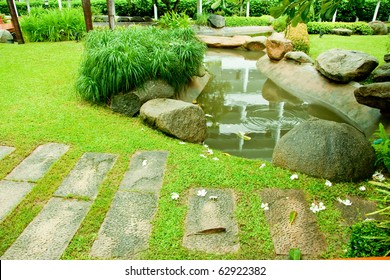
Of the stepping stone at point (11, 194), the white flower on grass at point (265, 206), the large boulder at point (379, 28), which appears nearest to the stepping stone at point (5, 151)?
the stepping stone at point (11, 194)

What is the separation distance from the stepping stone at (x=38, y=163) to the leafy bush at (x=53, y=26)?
297 inches

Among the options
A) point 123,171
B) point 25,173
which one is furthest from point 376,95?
point 25,173

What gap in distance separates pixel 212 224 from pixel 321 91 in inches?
190

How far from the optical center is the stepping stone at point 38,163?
137 inches

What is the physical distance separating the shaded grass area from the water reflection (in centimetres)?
282

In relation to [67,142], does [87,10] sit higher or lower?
higher

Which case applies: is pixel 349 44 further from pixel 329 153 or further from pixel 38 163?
pixel 38 163

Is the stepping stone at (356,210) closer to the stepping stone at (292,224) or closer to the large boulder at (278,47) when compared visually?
the stepping stone at (292,224)

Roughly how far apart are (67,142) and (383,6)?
1905 centimetres

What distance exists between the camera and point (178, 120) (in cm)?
454

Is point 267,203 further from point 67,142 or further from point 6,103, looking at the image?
point 6,103
